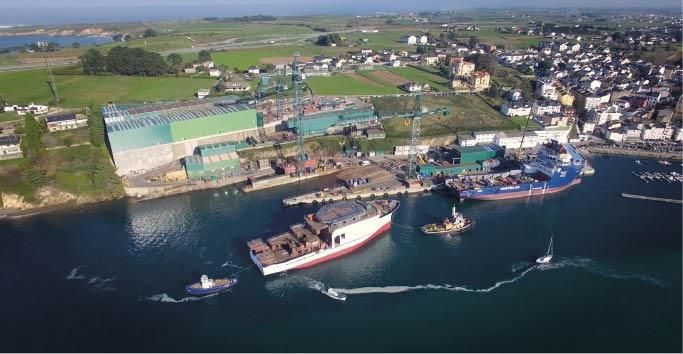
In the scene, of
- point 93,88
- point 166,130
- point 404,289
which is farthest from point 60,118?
point 404,289

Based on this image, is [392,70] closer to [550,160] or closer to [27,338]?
[550,160]

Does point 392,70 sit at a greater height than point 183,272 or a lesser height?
greater

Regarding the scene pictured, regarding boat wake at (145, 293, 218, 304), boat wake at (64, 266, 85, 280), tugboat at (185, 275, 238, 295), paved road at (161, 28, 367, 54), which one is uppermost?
paved road at (161, 28, 367, 54)

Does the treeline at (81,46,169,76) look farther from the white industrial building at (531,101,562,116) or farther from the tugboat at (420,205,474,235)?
the white industrial building at (531,101,562,116)

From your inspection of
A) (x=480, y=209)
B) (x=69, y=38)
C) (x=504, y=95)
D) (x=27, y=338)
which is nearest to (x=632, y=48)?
(x=504, y=95)

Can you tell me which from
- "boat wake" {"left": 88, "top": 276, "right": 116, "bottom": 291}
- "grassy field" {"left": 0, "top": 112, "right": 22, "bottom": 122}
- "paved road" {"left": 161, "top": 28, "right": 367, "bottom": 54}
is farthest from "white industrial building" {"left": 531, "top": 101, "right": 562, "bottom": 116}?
"paved road" {"left": 161, "top": 28, "right": 367, "bottom": 54}

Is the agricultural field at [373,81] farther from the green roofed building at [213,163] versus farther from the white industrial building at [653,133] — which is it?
the white industrial building at [653,133]

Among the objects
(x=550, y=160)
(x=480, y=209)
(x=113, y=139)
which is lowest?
(x=480, y=209)
